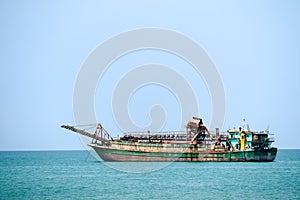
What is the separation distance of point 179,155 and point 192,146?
233 centimetres

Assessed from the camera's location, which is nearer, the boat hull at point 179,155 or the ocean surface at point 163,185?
the ocean surface at point 163,185

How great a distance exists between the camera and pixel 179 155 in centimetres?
7931

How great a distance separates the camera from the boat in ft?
257

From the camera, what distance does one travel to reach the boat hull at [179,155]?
7825 cm

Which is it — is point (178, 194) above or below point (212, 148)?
below

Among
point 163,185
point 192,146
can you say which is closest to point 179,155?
point 192,146

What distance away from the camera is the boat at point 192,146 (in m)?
78.4

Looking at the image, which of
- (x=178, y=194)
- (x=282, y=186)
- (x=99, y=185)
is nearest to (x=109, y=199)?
(x=178, y=194)

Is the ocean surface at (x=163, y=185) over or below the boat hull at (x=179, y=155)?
below

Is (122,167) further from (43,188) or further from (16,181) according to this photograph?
(43,188)

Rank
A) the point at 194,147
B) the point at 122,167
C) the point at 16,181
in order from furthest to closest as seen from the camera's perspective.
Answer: the point at 194,147 < the point at 122,167 < the point at 16,181

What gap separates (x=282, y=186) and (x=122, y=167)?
26959mm

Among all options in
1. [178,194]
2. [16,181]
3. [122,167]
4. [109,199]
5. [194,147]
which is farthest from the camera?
[194,147]

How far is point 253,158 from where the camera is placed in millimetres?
80062
